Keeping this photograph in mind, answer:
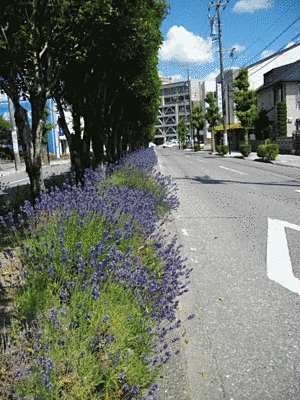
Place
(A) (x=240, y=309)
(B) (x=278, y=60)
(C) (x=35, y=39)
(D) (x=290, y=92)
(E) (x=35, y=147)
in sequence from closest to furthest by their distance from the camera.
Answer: (A) (x=240, y=309)
(C) (x=35, y=39)
(E) (x=35, y=147)
(D) (x=290, y=92)
(B) (x=278, y=60)

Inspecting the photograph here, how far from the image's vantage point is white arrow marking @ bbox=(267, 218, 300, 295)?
17.1 feet

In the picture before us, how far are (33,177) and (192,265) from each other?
3.98 m

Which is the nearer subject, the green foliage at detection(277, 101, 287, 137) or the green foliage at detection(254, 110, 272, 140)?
the green foliage at detection(277, 101, 287, 137)

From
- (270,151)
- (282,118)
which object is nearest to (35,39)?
(270,151)

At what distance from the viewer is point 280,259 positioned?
6.15 m

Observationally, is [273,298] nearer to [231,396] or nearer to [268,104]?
[231,396]

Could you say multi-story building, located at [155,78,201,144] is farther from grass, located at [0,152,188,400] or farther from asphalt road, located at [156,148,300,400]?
grass, located at [0,152,188,400]

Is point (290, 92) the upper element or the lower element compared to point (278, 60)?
lower

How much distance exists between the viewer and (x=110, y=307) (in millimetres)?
2947

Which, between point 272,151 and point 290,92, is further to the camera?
point 290,92

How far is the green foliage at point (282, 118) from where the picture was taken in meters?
48.2

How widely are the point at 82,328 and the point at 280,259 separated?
426 cm

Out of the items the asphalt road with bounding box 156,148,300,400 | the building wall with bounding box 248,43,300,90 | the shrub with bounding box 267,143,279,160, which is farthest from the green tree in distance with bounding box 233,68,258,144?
the asphalt road with bounding box 156,148,300,400

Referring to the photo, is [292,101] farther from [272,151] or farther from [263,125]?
[272,151]
